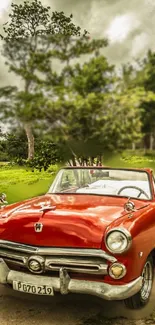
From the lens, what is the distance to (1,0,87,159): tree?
1162cm

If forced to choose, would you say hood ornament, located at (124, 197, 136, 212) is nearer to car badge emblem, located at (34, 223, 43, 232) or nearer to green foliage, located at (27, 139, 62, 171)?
car badge emblem, located at (34, 223, 43, 232)

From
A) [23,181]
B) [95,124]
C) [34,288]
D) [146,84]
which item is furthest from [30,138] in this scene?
[34,288]

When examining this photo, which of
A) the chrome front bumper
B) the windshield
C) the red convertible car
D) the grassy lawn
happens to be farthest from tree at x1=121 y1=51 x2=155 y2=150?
the chrome front bumper

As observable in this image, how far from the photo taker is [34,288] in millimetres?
→ 2643

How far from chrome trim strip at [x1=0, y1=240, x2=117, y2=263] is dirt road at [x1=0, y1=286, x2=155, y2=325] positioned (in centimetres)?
47

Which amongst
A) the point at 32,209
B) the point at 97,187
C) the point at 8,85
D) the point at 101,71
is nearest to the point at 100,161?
the point at 101,71

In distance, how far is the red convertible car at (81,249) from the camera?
2.55 m

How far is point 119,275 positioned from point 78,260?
0.28 meters

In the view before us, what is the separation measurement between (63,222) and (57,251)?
21 centimetres

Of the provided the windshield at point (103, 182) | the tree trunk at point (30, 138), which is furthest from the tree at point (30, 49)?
the windshield at point (103, 182)

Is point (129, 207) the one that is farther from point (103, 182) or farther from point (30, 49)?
point (30, 49)

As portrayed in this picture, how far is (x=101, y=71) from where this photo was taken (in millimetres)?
11234

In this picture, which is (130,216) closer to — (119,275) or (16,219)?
(119,275)

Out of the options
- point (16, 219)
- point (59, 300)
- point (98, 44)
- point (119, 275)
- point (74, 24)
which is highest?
point (74, 24)
